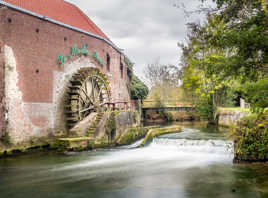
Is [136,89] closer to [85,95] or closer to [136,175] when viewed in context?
[85,95]

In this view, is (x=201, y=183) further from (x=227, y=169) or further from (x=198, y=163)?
(x=198, y=163)

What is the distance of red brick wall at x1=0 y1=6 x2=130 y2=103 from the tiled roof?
72 cm

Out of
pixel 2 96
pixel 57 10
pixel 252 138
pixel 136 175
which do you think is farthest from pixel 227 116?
pixel 2 96

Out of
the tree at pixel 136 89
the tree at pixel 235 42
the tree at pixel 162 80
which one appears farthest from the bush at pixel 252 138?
the tree at pixel 162 80

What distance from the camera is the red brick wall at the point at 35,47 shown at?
9.62 meters

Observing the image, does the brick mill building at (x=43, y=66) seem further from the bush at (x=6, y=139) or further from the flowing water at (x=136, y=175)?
the flowing water at (x=136, y=175)

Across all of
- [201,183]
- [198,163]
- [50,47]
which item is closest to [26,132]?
[50,47]

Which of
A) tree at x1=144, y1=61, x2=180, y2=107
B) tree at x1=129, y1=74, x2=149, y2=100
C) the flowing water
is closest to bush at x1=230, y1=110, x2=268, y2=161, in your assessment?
the flowing water

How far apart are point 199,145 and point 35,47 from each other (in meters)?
7.70

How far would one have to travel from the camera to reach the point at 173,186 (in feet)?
17.5

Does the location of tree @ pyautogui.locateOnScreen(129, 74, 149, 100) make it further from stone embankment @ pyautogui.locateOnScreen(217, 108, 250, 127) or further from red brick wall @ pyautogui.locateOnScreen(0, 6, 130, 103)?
red brick wall @ pyautogui.locateOnScreen(0, 6, 130, 103)

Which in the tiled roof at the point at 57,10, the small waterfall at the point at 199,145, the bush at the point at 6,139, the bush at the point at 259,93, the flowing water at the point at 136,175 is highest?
→ the tiled roof at the point at 57,10

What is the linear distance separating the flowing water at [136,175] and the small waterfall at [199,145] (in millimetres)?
34

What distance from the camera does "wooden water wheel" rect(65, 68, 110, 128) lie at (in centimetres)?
1171
